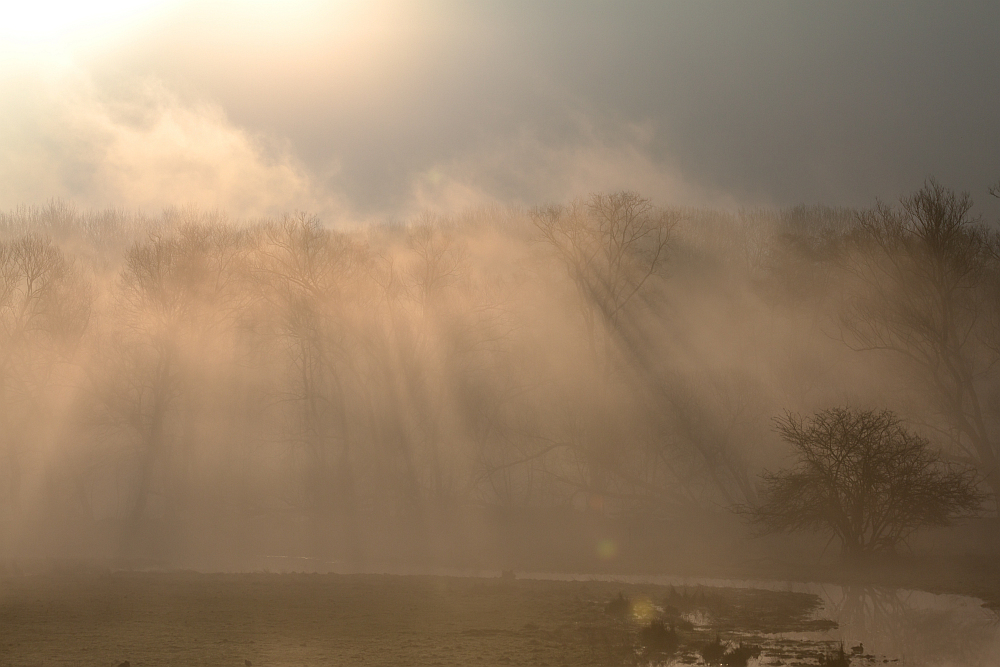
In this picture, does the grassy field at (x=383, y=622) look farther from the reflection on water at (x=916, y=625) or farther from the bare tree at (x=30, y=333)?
the bare tree at (x=30, y=333)

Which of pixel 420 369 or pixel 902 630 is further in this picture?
pixel 420 369

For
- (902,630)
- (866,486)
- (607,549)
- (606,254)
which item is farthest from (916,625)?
(606,254)

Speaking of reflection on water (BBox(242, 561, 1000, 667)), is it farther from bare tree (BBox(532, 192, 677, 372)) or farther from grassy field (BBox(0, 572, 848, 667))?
bare tree (BBox(532, 192, 677, 372))

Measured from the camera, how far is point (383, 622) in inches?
697

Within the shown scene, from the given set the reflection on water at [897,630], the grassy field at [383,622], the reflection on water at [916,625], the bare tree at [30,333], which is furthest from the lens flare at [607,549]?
the bare tree at [30,333]

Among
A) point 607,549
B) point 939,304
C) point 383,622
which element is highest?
point 939,304

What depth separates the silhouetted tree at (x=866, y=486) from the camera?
2464 cm

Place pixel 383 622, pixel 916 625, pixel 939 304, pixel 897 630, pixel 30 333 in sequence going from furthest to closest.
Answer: pixel 30 333 → pixel 939 304 → pixel 383 622 → pixel 916 625 → pixel 897 630

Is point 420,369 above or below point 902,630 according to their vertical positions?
above

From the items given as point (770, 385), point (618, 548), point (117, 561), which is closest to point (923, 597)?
point (618, 548)

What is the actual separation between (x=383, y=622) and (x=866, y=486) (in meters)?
15.1

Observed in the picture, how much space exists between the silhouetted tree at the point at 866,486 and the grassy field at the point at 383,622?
4.63 m

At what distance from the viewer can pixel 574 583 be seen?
80.2 ft

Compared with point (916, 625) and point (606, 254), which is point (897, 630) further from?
point (606, 254)
